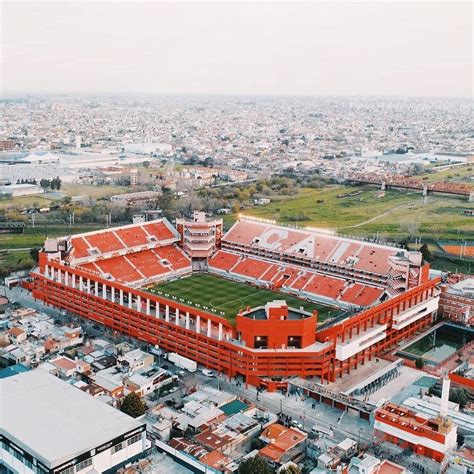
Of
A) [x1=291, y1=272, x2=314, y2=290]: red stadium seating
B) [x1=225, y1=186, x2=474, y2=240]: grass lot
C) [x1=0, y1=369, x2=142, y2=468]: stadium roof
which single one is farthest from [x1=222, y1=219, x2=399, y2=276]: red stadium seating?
[x1=0, y1=369, x2=142, y2=468]: stadium roof

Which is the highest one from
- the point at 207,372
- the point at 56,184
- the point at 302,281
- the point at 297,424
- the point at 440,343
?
the point at 56,184

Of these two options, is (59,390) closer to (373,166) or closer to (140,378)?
(140,378)

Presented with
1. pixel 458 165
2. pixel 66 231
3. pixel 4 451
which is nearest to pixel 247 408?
pixel 4 451

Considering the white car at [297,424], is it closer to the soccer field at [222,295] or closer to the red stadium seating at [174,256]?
the soccer field at [222,295]

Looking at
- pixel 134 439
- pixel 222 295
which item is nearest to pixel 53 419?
pixel 134 439

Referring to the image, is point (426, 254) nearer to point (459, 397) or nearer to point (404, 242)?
point (404, 242)

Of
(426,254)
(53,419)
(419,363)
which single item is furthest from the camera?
(426,254)

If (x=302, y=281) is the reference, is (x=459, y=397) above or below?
below

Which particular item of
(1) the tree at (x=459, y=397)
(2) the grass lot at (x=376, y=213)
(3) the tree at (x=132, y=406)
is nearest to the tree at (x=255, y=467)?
(3) the tree at (x=132, y=406)
